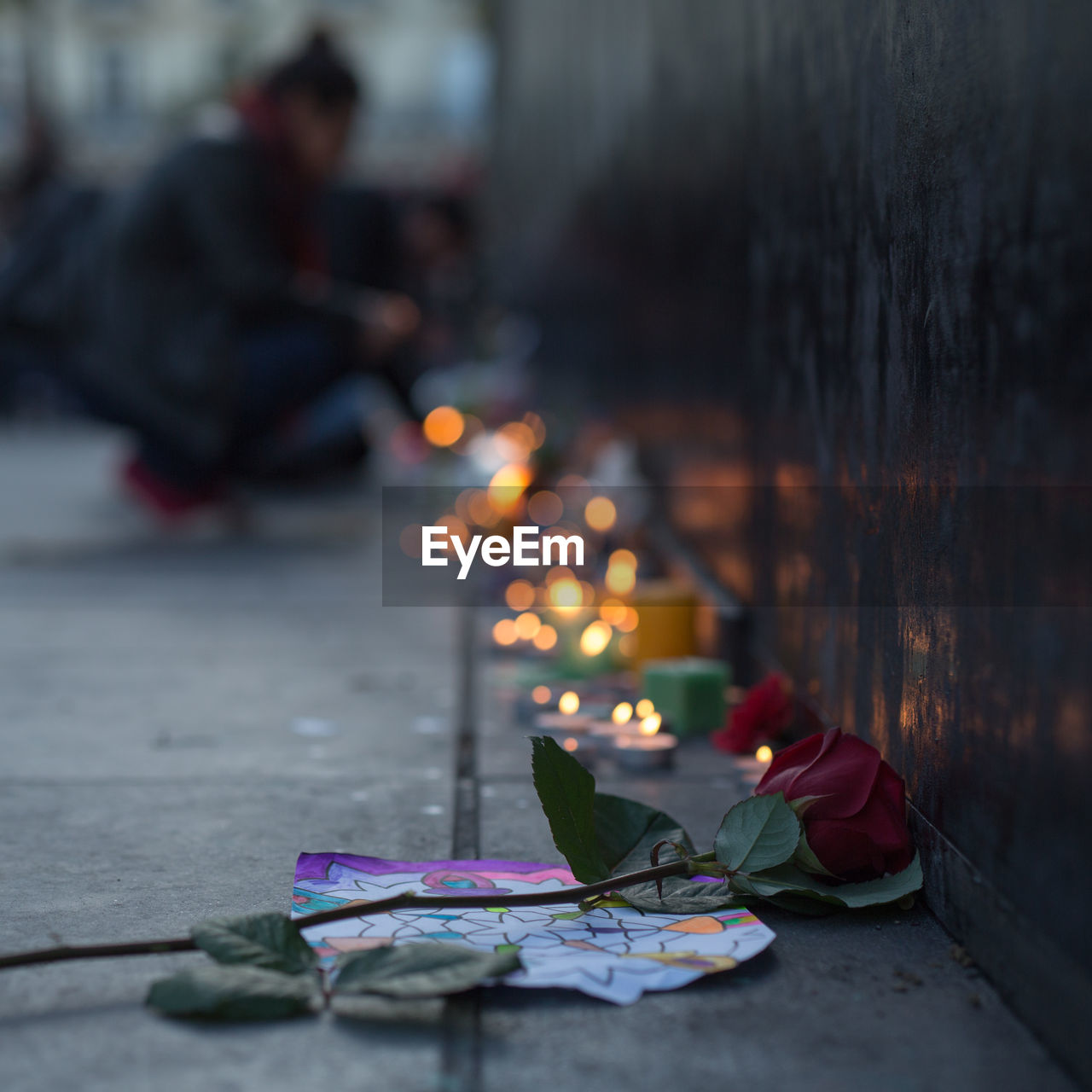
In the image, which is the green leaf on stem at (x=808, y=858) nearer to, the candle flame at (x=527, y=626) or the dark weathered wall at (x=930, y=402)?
the dark weathered wall at (x=930, y=402)

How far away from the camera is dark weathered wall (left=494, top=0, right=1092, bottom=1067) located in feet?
3.87

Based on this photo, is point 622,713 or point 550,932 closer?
point 550,932

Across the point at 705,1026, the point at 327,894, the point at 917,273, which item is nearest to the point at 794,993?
the point at 705,1026

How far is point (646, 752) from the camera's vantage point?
218 centimetres

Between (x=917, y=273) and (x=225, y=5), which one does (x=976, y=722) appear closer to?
(x=917, y=273)

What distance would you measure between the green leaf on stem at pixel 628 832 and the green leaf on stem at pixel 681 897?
4 cm

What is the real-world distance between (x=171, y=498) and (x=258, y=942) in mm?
4304

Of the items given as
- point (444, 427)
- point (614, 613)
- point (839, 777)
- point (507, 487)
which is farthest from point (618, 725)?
point (444, 427)

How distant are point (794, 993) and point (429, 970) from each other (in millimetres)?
352

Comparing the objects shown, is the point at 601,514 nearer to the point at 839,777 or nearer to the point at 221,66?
the point at 839,777

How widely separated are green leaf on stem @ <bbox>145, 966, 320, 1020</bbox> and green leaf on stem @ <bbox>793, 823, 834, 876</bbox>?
542 millimetres

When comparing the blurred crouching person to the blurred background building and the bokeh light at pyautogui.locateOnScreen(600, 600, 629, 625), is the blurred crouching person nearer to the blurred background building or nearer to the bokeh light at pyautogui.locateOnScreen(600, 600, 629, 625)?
the bokeh light at pyautogui.locateOnScreen(600, 600, 629, 625)

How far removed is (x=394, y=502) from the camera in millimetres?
6355

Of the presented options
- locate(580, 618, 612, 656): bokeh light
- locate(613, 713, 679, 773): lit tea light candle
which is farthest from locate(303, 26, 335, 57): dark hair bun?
locate(613, 713, 679, 773): lit tea light candle
